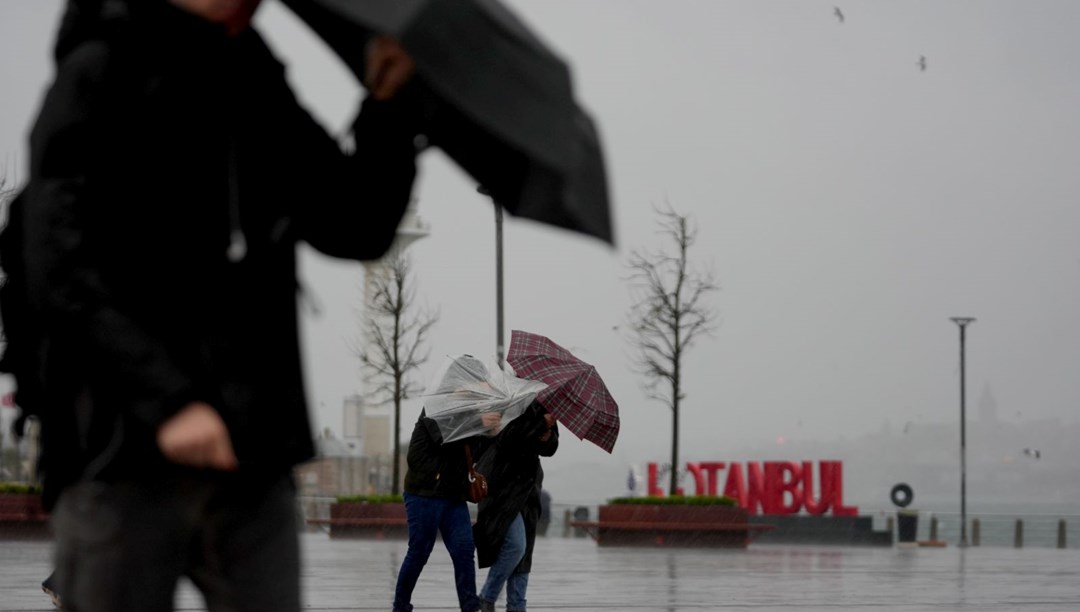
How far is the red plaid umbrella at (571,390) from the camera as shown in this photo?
1313cm

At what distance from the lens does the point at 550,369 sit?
13609mm

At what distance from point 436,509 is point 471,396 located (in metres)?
0.93

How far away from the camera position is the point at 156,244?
291cm

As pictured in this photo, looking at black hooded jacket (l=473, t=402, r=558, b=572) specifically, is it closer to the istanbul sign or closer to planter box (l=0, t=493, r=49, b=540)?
planter box (l=0, t=493, r=49, b=540)

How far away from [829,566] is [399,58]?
72.5 feet

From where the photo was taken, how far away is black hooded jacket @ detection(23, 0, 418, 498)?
2.83m

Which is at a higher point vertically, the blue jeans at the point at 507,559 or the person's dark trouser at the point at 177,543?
the person's dark trouser at the point at 177,543

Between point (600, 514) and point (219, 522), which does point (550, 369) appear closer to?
point (219, 522)

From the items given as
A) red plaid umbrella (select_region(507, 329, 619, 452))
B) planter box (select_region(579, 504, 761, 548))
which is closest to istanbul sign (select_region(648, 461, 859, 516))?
planter box (select_region(579, 504, 761, 548))

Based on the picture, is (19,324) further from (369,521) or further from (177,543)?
(369,521)

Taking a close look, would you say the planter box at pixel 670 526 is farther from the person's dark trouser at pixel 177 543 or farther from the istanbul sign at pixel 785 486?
the person's dark trouser at pixel 177 543

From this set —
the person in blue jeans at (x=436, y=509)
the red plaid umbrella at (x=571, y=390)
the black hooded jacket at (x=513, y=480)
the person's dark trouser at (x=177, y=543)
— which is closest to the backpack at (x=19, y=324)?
the person's dark trouser at (x=177, y=543)

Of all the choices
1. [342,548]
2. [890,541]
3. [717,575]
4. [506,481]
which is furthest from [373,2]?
[890,541]

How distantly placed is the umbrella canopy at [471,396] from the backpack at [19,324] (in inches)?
338
